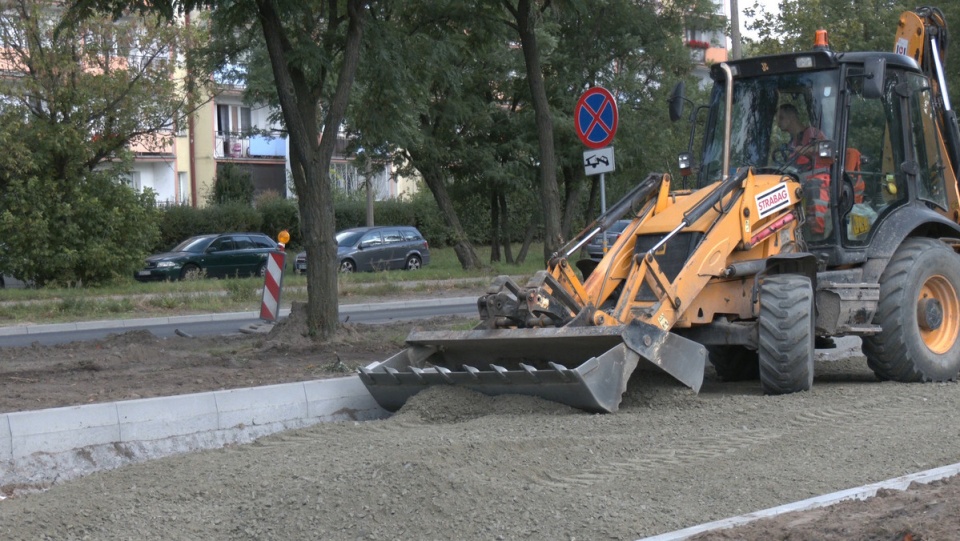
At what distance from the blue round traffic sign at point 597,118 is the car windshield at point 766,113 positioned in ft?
6.26

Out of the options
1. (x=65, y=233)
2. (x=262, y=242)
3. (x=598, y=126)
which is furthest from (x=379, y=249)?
(x=598, y=126)

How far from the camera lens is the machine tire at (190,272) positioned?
99.5ft

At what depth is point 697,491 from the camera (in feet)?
19.6

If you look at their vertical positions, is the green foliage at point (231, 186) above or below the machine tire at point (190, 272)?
above

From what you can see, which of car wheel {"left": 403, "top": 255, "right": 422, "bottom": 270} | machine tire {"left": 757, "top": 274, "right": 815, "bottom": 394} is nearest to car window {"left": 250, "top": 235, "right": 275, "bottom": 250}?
car wheel {"left": 403, "top": 255, "right": 422, "bottom": 270}

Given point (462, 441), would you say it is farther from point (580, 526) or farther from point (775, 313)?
point (775, 313)

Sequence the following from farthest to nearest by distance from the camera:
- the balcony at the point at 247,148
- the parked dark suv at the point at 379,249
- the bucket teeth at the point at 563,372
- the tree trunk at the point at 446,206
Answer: the balcony at the point at 247,148 < the parked dark suv at the point at 379,249 < the tree trunk at the point at 446,206 < the bucket teeth at the point at 563,372

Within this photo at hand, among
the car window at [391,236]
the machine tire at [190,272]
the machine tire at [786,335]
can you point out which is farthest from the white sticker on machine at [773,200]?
the car window at [391,236]

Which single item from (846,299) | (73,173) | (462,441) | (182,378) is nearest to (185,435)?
(182,378)

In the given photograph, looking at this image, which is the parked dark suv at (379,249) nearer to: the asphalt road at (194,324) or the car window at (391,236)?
the car window at (391,236)

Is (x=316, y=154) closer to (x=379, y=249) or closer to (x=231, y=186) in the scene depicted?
(x=379, y=249)

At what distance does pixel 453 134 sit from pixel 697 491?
24.6 m

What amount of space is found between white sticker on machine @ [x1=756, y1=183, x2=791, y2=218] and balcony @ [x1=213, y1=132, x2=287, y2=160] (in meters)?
40.9

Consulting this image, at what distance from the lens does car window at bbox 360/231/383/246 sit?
35562 mm
